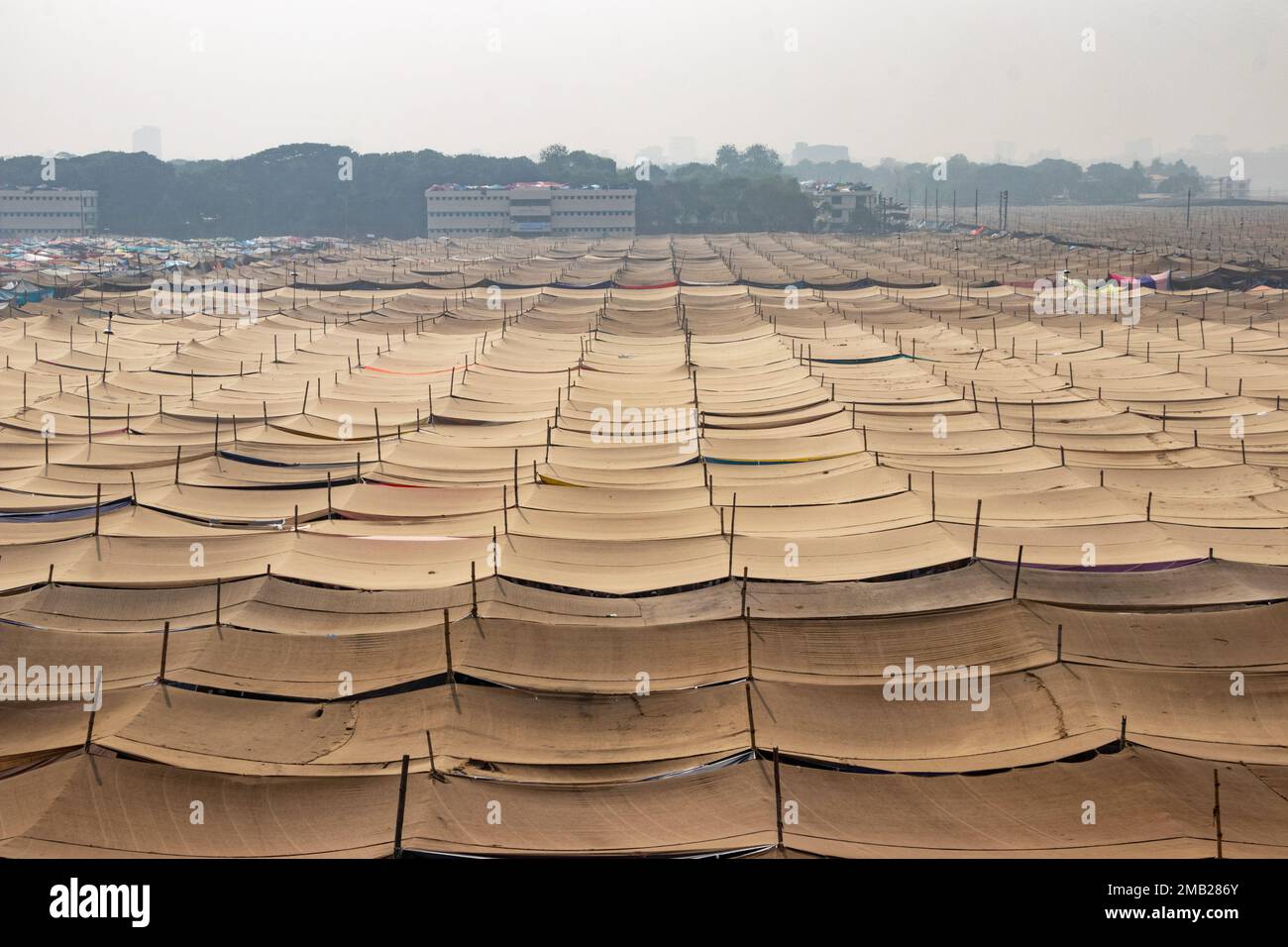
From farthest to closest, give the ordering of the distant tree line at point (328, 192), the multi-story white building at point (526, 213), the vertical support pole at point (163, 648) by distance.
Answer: the distant tree line at point (328, 192) < the multi-story white building at point (526, 213) < the vertical support pole at point (163, 648)

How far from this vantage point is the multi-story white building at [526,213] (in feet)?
362

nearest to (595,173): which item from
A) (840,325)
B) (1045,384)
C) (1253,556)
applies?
(840,325)

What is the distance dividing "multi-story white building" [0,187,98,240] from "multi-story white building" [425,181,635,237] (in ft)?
105

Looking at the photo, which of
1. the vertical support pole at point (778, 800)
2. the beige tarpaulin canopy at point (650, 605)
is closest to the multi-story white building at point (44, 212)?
the beige tarpaulin canopy at point (650, 605)

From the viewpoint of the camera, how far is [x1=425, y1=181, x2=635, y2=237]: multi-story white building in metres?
110

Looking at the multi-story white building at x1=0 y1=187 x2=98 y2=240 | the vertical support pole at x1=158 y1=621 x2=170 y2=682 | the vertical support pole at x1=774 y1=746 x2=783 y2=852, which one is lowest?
the vertical support pole at x1=774 y1=746 x2=783 y2=852

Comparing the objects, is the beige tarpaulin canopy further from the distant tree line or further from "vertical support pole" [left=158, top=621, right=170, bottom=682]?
the distant tree line

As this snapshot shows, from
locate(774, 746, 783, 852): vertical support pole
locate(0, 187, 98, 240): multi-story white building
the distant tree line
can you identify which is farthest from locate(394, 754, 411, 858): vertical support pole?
locate(0, 187, 98, 240): multi-story white building

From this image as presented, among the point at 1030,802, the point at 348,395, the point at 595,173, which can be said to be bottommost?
the point at 1030,802

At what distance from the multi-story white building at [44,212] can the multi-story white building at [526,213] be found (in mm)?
32066

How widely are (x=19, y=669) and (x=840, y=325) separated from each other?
105 feet

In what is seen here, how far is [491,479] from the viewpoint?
20.6 meters

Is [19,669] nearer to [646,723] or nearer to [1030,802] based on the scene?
[646,723]

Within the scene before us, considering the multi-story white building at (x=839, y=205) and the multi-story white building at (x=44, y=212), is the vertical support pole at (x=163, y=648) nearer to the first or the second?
the multi-story white building at (x=44, y=212)
